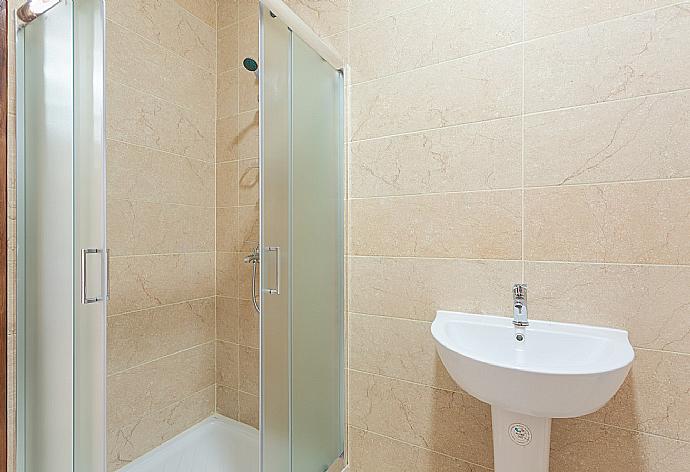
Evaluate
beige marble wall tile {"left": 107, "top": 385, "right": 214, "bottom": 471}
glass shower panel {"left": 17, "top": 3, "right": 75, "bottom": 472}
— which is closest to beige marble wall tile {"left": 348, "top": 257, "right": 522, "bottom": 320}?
glass shower panel {"left": 17, "top": 3, "right": 75, "bottom": 472}

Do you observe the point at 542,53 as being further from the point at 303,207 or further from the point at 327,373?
the point at 327,373

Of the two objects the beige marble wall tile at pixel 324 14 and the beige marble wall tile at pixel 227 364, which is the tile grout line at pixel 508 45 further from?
the beige marble wall tile at pixel 227 364

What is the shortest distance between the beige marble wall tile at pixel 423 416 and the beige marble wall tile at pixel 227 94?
1.52 meters

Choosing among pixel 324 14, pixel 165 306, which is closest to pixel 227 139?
pixel 324 14

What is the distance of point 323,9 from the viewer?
164 cm

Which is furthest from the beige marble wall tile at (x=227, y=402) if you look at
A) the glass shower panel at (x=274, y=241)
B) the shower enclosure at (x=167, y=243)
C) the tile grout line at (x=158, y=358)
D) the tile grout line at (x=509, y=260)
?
the tile grout line at (x=509, y=260)

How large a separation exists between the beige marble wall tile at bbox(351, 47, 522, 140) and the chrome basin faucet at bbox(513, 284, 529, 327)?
0.58 metres

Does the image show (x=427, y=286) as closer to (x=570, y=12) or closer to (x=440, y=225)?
(x=440, y=225)

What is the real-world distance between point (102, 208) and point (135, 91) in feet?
3.48

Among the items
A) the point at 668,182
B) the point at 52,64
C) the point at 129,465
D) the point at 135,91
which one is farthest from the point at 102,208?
the point at 668,182

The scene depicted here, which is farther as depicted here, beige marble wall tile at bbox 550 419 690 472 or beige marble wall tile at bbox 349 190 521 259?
beige marble wall tile at bbox 349 190 521 259

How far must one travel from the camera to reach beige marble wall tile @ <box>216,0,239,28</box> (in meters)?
2.11

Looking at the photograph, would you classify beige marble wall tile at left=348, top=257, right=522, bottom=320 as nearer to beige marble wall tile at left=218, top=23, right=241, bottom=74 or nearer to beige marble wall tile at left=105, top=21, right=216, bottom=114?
beige marble wall tile at left=105, top=21, right=216, bottom=114

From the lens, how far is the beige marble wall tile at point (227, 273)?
2.06 m
